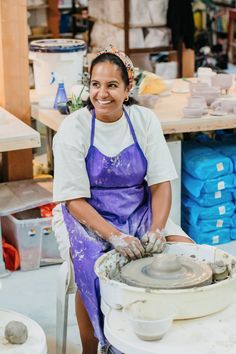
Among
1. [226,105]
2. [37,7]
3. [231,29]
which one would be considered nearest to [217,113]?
[226,105]

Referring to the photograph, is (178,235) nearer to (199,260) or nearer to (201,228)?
(199,260)

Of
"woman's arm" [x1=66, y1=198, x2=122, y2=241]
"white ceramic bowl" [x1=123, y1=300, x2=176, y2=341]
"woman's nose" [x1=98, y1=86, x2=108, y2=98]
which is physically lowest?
"white ceramic bowl" [x1=123, y1=300, x2=176, y2=341]

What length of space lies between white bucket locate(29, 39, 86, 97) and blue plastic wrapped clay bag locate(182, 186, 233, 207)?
1.10 m

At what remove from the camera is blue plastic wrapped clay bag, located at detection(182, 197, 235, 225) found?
452cm

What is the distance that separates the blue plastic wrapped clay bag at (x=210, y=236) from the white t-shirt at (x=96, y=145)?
1.54 meters

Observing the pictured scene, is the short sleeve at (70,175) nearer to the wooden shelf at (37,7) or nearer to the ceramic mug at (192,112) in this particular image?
the ceramic mug at (192,112)

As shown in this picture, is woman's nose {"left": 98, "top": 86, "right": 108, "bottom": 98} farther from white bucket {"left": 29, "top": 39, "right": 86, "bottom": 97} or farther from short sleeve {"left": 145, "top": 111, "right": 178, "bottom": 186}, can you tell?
white bucket {"left": 29, "top": 39, "right": 86, "bottom": 97}

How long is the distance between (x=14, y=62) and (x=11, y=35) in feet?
0.54

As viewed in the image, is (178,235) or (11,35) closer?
(178,235)

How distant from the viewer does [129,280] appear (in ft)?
7.93

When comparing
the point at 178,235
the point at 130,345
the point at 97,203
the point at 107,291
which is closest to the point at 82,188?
the point at 97,203

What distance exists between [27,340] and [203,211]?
2.10 m

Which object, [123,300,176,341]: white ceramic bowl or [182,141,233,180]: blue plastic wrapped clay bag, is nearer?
[123,300,176,341]: white ceramic bowl

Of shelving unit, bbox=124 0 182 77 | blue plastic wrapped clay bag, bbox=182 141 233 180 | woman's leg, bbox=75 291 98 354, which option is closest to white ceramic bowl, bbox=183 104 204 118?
blue plastic wrapped clay bag, bbox=182 141 233 180
